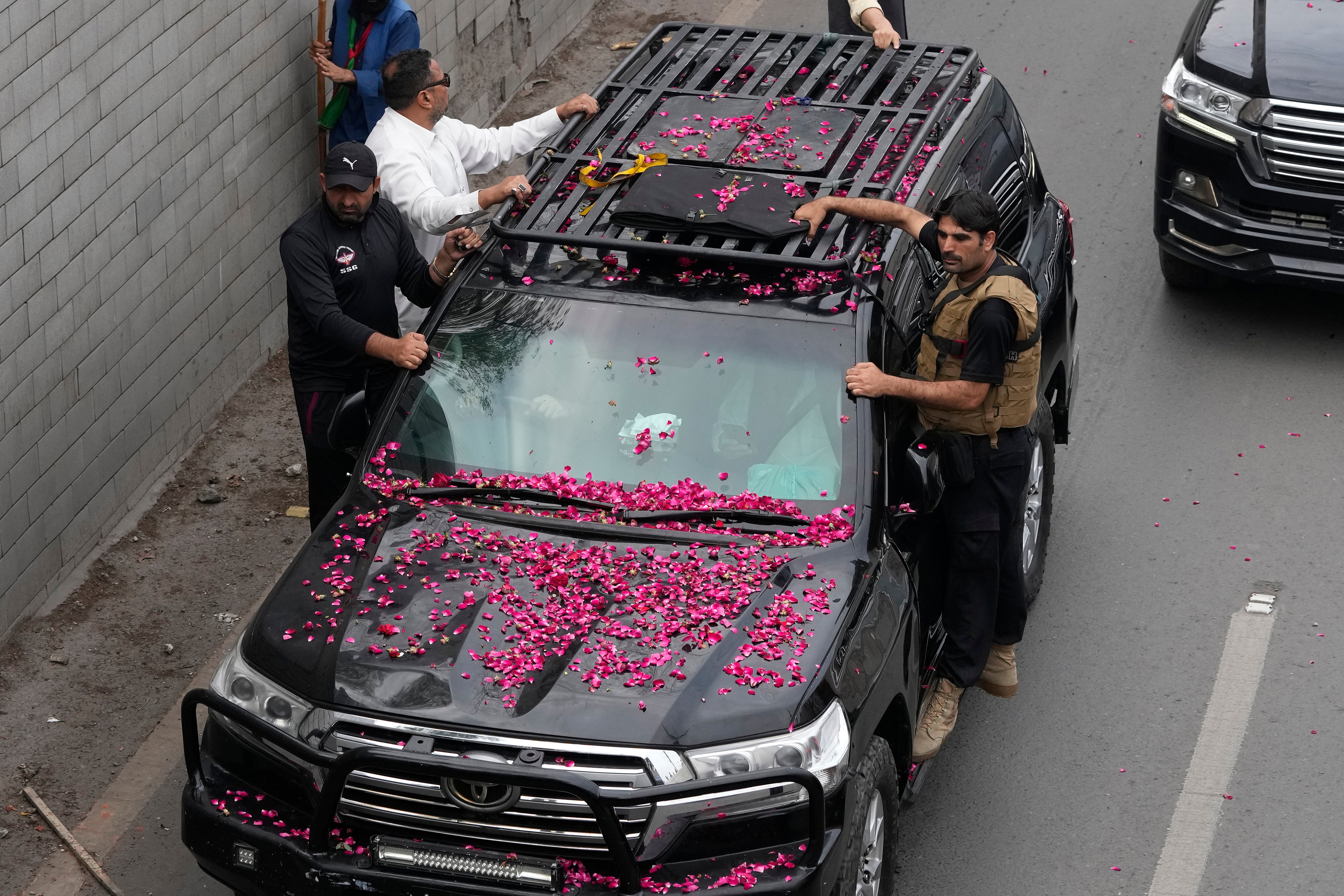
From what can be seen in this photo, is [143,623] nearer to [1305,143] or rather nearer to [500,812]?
[500,812]

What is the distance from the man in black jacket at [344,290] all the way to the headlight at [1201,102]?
15.0 feet

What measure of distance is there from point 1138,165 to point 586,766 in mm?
7757

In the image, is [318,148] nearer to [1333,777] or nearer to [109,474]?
[109,474]

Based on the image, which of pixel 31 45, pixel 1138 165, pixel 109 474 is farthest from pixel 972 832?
pixel 1138 165

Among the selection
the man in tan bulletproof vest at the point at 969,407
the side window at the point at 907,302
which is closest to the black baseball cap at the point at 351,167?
the man in tan bulletproof vest at the point at 969,407

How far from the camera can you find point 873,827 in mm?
5238

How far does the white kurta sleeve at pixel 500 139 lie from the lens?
7.73 metres

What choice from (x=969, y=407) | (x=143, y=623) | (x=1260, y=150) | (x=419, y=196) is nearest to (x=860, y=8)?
(x=1260, y=150)

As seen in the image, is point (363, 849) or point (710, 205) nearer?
point (363, 849)

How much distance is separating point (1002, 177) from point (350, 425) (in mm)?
3038

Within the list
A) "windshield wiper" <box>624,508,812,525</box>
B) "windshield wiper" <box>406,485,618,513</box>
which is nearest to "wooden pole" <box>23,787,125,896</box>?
"windshield wiper" <box>406,485,618,513</box>

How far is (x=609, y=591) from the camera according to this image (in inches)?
203

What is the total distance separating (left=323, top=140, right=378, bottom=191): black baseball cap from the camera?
6.45m

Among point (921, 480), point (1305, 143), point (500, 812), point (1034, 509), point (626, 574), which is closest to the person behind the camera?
point (500, 812)
